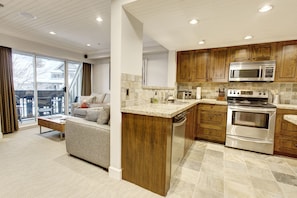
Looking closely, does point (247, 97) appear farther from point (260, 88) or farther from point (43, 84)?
point (43, 84)

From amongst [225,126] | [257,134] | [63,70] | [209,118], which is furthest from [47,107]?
[257,134]

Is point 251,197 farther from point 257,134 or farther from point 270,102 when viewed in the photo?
point 270,102

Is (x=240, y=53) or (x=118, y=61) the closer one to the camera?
(x=118, y=61)

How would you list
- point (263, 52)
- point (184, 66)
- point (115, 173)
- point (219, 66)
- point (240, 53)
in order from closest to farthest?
point (115, 173)
point (263, 52)
point (240, 53)
point (219, 66)
point (184, 66)

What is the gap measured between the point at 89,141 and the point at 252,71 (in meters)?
3.57

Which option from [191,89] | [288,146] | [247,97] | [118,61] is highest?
[118,61]

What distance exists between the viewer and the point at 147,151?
1.71 meters

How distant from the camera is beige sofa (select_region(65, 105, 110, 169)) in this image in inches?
82.7

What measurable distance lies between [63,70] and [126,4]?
4.55m

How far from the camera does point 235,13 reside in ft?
6.54

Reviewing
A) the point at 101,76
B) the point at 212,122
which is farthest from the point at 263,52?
the point at 101,76

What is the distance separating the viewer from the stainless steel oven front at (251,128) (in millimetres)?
2766

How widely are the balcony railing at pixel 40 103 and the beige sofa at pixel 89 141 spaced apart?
297 centimetres

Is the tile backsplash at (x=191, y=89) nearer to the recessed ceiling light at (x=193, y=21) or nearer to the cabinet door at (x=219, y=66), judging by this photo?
the cabinet door at (x=219, y=66)
